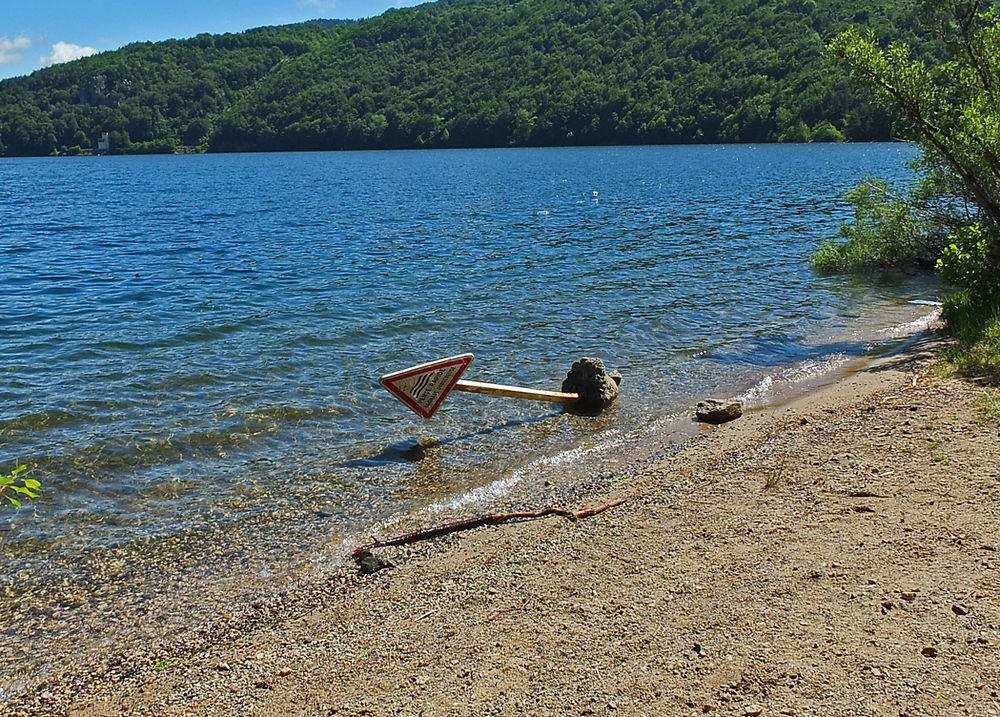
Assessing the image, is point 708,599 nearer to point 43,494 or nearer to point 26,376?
point 43,494

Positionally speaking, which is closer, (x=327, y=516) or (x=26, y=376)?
(x=327, y=516)

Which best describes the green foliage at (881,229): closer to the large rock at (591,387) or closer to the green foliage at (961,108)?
the green foliage at (961,108)

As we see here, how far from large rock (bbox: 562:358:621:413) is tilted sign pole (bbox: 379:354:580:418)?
4.56ft

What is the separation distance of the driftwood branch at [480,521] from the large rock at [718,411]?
12.5 ft

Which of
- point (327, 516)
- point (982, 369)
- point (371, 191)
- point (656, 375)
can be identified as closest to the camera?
point (327, 516)

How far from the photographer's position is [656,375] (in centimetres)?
1562

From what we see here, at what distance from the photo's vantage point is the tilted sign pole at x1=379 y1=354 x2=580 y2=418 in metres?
12.2

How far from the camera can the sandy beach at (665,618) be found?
5328 millimetres

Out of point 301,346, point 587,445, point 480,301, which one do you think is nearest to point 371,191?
point 480,301

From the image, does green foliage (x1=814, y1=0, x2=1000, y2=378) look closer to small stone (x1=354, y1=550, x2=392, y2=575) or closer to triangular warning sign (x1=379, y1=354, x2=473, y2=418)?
triangular warning sign (x1=379, y1=354, x2=473, y2=418)

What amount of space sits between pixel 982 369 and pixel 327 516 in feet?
30.0

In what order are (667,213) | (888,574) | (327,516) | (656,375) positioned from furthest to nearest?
1. (667,213)
2. (656,375)
3. (327,516)
4. (888,574)

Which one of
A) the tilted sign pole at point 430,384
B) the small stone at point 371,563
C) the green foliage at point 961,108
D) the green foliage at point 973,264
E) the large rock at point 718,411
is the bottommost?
the small stone at point 371,563

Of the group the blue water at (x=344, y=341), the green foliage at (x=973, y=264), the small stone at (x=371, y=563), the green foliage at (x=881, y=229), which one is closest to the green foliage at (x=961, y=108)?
the green foliage at (x=973, y=264)
